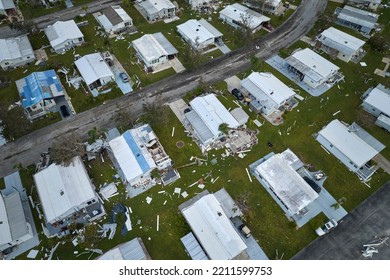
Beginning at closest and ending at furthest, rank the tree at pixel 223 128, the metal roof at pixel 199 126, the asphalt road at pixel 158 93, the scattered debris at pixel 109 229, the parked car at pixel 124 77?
the scattered debris at pixel 109 229 < the tree at pixel 223 128 < the metal roof at pixel 199 126 < the asphalt road at pixel 158 93 < the parked car at pixel 124 77

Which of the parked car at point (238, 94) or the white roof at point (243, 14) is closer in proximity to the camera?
the parked car at point (238, 94)

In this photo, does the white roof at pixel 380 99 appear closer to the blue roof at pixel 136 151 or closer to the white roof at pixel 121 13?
the blue roof at pixel 136 151

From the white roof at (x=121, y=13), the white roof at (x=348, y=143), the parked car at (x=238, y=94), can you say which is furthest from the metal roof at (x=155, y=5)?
the white roof at (x=348, y=143)

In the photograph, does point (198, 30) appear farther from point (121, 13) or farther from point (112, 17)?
point (112, 17)

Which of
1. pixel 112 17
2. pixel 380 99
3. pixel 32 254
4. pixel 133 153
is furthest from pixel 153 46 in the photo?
pixel 380 99

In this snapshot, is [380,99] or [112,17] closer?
[380,99]

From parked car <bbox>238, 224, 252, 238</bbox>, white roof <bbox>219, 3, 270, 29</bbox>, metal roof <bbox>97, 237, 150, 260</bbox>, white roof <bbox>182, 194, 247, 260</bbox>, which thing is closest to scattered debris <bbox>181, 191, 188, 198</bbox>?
white roof <bbox>182, 194, 247, 260</bbox>

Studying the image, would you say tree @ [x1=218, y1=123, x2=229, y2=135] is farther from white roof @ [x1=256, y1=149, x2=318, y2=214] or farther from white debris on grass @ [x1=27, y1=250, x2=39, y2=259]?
white debris on grass @ [x1=27, y1=250, x2=39, y2=259]
